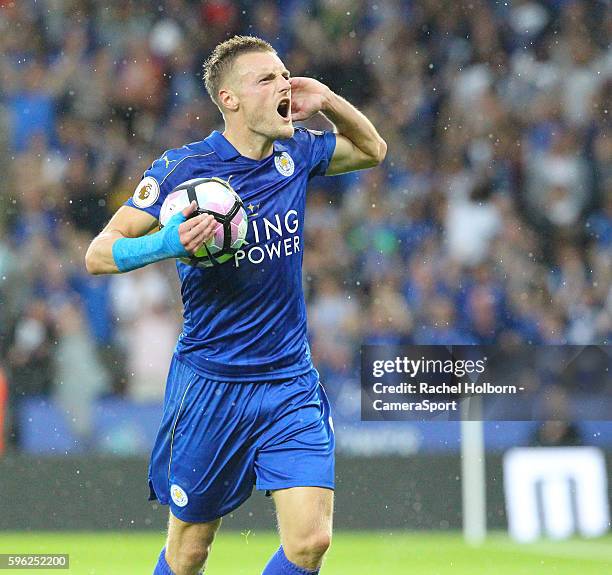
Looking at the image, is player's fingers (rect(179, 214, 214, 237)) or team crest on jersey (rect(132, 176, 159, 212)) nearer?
player's fingers (rect(179, 214, 214, 237))

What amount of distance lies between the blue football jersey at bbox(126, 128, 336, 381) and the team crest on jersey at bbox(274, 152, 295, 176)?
0.01 metres

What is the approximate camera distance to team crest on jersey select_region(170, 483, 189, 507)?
189 inches

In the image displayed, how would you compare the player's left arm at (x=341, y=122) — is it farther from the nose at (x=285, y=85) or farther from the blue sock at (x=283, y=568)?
the blue sock at (x=283, y=568)

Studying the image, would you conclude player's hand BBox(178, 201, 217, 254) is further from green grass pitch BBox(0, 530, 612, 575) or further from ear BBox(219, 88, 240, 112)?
green grass pitch BBox(0, 530, 612, 575)

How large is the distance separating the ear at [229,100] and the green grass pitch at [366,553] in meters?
3.31

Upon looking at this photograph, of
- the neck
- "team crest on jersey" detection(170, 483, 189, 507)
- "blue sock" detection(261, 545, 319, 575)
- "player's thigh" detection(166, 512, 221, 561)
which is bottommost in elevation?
"blue sock" detection(261, 545, 319, 575)

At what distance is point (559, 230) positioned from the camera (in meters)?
10.7

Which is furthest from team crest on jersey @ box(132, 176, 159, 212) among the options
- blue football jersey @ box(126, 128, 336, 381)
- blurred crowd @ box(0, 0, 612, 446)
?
blurred crowd @ box(0, 0, 612, 446)

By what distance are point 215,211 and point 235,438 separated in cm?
86

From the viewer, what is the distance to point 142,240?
4.31 metres

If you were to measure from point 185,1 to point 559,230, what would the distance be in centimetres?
383

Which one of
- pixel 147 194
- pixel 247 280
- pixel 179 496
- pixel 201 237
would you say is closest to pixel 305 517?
pixel 179 496

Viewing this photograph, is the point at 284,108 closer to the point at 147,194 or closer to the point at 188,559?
the point at 147,194

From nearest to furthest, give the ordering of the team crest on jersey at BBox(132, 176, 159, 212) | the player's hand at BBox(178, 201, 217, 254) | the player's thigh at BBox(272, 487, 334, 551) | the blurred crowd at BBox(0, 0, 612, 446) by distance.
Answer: the player's hand at BBox(178, 201, 217, 254)
the player's thigh at BBox(272, 487, 334, 551)
the team crest on jersey at BBox(132, 176, 159, 212)
the blurred crowd at BBox(0, 0, 612, 446)
